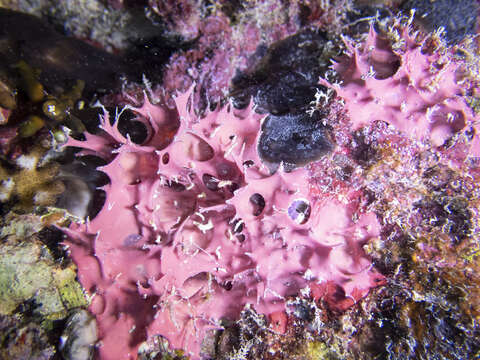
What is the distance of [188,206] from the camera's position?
239cm

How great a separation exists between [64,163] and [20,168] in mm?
446

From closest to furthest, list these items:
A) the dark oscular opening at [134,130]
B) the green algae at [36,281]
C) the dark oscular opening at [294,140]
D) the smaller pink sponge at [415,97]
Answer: the smaller pink sponge at [415,97]
the dark oscular opening at [294,140]
the green algae at [36,281]
the dark oscular opening at [134,130]

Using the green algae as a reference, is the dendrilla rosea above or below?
above

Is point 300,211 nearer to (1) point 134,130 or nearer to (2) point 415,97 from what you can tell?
(2) point 415,97

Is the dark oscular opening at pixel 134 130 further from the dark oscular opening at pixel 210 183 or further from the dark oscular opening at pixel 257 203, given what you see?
the dark oscular opening at pixel 257 203

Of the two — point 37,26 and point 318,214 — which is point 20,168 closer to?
point 37,26

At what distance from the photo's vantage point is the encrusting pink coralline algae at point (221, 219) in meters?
2.10

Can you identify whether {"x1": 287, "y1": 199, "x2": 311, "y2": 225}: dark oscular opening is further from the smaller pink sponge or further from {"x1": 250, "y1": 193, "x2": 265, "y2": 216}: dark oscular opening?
the smaller pink sponge

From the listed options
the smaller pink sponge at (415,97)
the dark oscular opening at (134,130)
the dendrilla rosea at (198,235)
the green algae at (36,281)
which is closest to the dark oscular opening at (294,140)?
the dendrilla rosea at (198,235)

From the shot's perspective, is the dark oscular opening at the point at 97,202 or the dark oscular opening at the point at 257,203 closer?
the dark oscular opening at the point at 257,203

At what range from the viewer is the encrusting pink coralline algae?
2104mm

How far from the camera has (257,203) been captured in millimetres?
2188

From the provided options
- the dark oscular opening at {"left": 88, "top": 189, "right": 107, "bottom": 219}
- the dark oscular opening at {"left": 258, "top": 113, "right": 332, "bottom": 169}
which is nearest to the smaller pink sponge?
the dark oscular opening at {"left": 258, "top": 113, "right": 332, "bottom": 169}

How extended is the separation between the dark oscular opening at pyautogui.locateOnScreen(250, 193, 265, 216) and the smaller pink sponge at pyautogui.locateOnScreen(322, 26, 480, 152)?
3.14 ft
